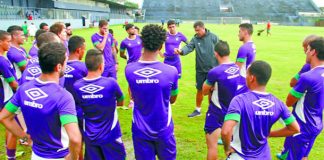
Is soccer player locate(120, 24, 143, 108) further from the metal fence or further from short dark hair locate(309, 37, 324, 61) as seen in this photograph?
the metal fence

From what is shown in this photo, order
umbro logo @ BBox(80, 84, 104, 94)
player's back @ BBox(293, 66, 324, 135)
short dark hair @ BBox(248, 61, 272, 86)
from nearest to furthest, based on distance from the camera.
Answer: short dark hair @ BBox(248, 61, 272, 86)
umbro logo @ BBox(80, 84, 104, 94)
player's back @ BBox(293, 66, 324, 135)

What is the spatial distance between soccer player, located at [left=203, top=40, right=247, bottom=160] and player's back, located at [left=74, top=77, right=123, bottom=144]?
1685 millimetres

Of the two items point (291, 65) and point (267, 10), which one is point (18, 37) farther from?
point (267, 10)

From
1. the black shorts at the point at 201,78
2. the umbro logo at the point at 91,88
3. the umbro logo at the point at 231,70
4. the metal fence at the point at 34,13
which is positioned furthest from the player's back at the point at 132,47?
the metal fence at the point at 34,13

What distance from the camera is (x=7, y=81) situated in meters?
5.43

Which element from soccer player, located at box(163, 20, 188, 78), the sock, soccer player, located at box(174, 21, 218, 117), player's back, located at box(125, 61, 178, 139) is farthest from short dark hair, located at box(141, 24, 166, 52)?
soccer player, located at box(163, 20, 188, 78)

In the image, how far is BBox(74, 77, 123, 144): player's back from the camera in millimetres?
4059

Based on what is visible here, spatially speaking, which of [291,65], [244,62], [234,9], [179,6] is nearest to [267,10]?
[234,9]

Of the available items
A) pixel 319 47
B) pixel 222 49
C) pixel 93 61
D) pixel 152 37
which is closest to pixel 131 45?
pixel 222 49

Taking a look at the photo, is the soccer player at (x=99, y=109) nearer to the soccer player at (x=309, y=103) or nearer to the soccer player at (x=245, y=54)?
the soccer player at (x=309, y=103)

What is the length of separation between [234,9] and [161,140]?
97740 millimetres

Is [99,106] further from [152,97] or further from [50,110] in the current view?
[50,110]

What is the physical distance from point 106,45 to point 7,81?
3952mm

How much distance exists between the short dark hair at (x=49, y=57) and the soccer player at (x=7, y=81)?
8.32 ft
